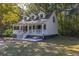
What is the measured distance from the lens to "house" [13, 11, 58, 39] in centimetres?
430

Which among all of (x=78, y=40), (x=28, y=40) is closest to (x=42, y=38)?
(x=28, y=40)

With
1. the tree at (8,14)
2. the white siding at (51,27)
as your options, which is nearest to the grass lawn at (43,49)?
the white siding at (51,27)

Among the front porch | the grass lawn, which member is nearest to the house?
the front porch

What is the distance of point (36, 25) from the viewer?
169 inches

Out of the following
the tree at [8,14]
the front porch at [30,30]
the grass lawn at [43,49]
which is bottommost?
the grass lawn at [43,49]

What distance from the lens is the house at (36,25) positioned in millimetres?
4301

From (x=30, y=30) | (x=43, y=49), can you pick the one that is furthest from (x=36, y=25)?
(x=43, y=49)

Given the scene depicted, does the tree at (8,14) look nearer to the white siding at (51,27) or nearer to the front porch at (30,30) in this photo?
the front porch at (30,30)

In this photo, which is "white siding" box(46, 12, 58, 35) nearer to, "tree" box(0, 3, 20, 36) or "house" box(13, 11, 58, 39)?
"house" box(13, 11, 58, 39)

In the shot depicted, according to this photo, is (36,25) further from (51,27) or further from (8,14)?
(8,14)

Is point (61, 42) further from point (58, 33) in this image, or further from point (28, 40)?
point (28, 40)

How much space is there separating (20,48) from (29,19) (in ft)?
1.25

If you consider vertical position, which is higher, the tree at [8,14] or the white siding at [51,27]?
the tree at [8,14]

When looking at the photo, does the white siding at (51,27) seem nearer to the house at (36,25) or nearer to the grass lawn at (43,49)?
the house at (36,25)
